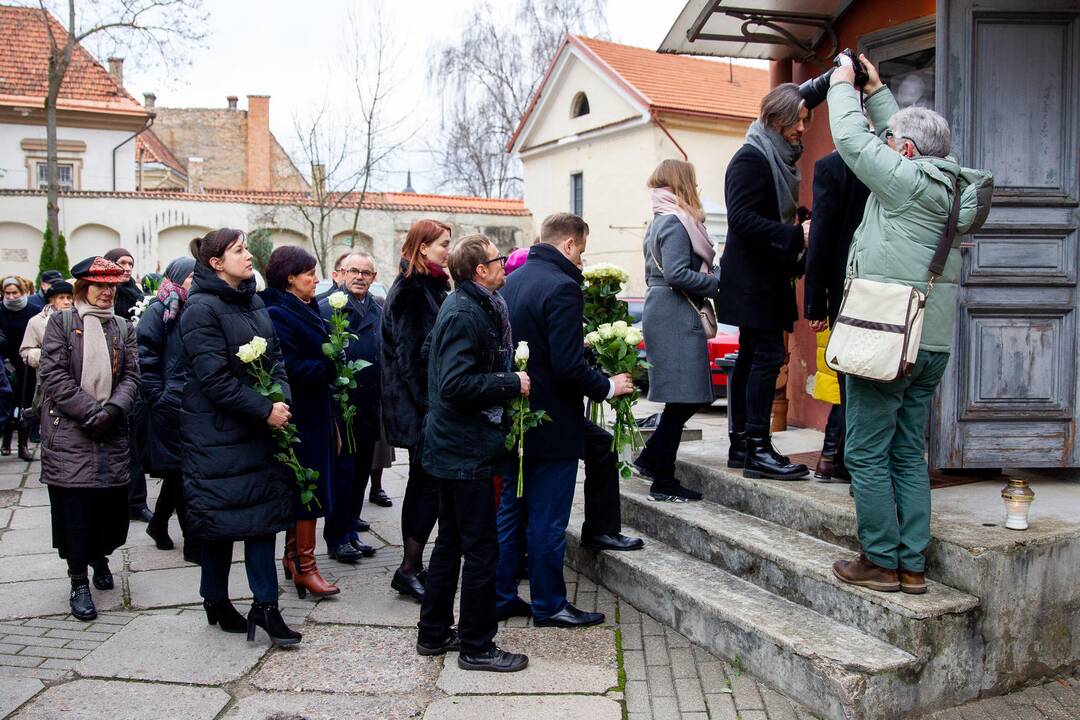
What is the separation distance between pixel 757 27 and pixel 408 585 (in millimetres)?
4772

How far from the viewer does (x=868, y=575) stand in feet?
13.0

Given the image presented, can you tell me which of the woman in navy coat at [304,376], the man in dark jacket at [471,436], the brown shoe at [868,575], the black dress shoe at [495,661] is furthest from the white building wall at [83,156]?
the brown shoe at [868,575]

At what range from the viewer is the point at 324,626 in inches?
188

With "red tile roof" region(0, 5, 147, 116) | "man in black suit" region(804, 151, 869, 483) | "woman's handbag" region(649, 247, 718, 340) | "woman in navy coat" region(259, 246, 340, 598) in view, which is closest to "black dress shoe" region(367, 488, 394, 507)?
"woman in navy coat" region(259, 246, 340, 598)

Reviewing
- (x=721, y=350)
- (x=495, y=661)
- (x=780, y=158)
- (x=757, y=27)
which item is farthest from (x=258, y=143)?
(x=495, y=661)

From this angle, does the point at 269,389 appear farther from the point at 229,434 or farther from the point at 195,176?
the point at 195,176

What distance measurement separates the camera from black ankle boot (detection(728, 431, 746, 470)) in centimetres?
554

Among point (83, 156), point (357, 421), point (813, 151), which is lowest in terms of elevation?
point (357, 421)

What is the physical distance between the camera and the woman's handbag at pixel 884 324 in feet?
12.0

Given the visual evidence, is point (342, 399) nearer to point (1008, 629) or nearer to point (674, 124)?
point (1008, 629)

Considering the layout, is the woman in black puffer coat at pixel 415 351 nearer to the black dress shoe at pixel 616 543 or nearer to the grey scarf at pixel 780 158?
the black dress shoe at pixel 616 543

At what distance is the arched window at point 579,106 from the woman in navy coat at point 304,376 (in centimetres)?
2478

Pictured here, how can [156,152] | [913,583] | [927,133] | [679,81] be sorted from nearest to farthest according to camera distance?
[927,133], [913,583], [679,81], [156,152]

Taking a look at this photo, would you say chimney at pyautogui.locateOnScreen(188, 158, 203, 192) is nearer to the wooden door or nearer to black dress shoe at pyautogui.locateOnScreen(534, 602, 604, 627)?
black dress shoe at pyautogui.locateOnScreen(534, 602, 604, 627)
